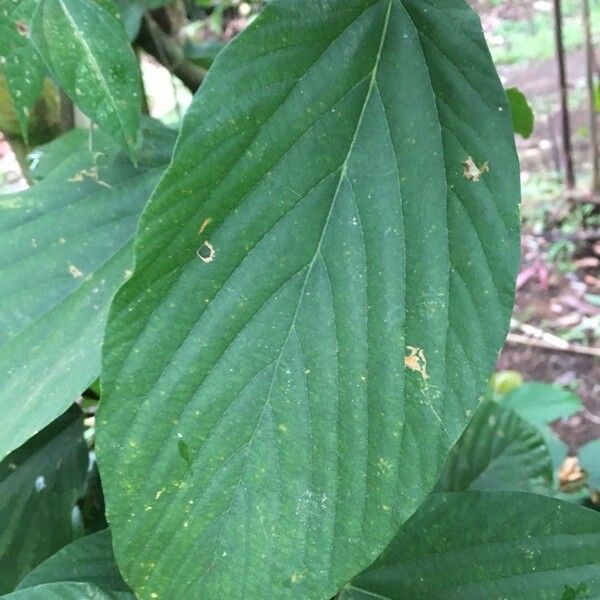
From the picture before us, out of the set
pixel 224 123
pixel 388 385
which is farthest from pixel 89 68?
pixel 388 385

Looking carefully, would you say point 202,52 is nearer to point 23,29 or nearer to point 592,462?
point 23,29

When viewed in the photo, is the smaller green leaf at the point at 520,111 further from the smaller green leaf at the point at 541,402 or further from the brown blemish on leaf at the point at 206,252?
the smaller green leaf at the point at 541,402

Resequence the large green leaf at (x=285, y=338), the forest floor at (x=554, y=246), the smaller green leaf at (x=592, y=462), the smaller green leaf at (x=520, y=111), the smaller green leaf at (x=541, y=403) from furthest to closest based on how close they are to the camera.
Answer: the forest floor at (x=554, y=246)
the smaller green leaf at (x=541, y=403)
the smaller green leaf at (x=592, y=462)
the smaller green leaf at (x=520, y=111)
the large green leaf at (x=285, y=338)

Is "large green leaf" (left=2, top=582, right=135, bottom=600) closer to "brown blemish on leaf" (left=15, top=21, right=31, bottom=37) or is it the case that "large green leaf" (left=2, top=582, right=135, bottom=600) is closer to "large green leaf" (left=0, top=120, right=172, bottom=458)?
"large green leaf" (left=0, top=120, right=172, bottom=458)

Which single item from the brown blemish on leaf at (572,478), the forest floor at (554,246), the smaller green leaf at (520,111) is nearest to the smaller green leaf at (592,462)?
the brown blemish on leaf at (572,478)

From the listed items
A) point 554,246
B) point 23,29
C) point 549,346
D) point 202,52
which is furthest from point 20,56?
point 554,246

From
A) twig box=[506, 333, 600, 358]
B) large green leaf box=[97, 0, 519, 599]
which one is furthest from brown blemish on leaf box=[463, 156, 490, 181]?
twig box=[506, 333, 600, 358]

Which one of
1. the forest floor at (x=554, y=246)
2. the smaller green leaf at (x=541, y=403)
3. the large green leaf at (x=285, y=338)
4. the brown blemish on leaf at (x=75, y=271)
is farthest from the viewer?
the forest floor at (x=554, y=246)

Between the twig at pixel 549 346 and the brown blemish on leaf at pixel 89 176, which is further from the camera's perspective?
the twig at pixel 549 346

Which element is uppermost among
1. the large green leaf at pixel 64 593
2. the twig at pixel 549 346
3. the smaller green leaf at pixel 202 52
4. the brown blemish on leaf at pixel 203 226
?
the brown blemish on leaf at pixel 203 226
